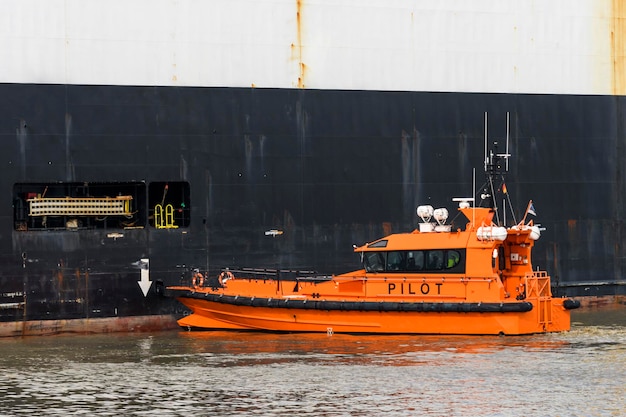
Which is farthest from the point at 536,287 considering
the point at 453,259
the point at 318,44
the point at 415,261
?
the point at 318,44

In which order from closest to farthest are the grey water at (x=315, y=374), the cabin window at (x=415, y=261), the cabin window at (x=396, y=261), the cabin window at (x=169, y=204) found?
the grey water at (x=315, y=374) < the cabin window at (x=415, y=261) < the cabin window at (x=396, y=261) < the cabin window at (x=169, y=204)

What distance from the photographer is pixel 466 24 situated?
2384 cm

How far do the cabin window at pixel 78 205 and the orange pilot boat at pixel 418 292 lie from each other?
1762mm

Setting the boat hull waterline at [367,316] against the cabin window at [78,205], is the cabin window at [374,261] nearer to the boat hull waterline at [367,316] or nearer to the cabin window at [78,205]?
the boat hull waterline at [367,316]

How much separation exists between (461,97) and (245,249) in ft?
18.1

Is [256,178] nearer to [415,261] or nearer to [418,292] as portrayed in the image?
[415,261]

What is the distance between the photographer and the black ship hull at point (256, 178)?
21.1m

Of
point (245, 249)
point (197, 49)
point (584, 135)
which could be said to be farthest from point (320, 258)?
point (584, 135)

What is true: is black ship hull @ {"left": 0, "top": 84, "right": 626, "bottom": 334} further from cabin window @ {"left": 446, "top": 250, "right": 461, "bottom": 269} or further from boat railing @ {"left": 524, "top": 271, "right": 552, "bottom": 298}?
boat railing @ {"left": 524, "top": 271, "right": 552, "bottom": 298}

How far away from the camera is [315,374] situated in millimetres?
16781

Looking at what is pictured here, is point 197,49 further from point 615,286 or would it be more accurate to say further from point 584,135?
point 615,286

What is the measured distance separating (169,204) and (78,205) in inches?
69.2

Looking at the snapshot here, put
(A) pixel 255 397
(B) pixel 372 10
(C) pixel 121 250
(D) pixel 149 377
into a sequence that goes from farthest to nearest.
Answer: (B) pixel 372 10 < (C) pixel 121 250 < (D) pixel 149 377 < (A) pixel 255 397

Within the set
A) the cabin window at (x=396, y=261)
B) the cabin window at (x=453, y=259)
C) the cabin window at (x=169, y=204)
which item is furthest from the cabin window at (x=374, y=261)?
the cabin window at (x=169, y=204)
